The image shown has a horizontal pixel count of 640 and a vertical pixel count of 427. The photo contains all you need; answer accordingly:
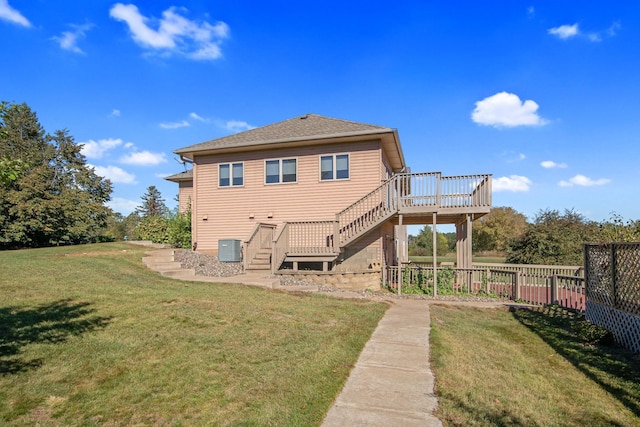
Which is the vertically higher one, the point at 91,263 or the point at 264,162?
the point at 264,162

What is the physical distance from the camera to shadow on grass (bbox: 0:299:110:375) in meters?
3.89

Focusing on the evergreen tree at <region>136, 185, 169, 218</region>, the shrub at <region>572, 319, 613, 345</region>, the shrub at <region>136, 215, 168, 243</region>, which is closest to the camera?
the shrub at <region>572, 319, 613, 345</region>

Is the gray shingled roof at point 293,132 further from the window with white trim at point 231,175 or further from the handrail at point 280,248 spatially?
the handrail at point 280,248

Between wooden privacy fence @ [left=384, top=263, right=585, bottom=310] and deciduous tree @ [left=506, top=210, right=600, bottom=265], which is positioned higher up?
deciduous tree @ [left=506, top=210, right=600, bottom=265]

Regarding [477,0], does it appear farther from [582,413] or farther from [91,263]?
[91,263]

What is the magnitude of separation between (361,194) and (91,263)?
31.7 ft

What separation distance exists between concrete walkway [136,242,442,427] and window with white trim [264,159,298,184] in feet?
28.4

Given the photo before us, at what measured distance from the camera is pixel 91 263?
35.6ft

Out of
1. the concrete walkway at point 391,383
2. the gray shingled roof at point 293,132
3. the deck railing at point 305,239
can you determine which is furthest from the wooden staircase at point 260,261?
the concrete walkway at point 391,383

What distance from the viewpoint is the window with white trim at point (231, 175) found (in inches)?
619

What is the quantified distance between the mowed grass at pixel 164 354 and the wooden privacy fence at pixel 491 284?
4.64m

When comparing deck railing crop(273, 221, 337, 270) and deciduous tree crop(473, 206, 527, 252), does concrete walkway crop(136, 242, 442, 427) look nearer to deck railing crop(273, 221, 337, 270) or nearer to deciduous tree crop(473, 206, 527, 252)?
deck railing crop(273, 221, 337, 270)

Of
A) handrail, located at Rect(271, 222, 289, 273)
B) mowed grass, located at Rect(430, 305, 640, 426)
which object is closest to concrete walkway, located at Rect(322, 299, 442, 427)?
mowed grass, located at Rect(430, 305, 640, 426)

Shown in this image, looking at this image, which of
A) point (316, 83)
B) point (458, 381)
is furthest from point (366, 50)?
point (458, 381)
